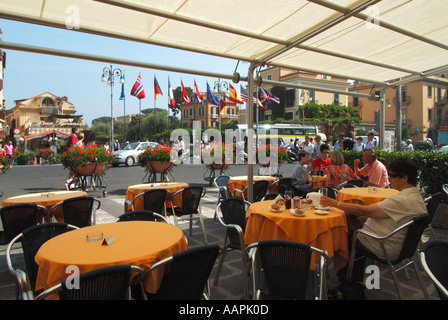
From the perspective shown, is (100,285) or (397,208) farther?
(397,208)

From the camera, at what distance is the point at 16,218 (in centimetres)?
345

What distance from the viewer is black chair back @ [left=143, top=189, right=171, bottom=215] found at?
14.5ft

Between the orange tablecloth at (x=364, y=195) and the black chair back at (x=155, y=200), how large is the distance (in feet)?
8.74

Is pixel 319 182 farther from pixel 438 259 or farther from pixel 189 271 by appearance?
pixel 189 271

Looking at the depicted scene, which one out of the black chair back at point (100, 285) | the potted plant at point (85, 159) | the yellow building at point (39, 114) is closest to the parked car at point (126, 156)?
the potted plant at point (85, 159)

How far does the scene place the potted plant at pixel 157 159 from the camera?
8.48 metres

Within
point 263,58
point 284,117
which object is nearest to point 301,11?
point 263,58

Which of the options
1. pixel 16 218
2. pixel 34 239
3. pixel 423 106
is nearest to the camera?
pixel 34 239

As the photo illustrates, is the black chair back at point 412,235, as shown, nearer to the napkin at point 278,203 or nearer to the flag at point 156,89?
the napkin at point 278,203

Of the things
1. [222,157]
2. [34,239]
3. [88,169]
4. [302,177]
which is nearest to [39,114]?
[222,157]

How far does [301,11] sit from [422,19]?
1872 mm

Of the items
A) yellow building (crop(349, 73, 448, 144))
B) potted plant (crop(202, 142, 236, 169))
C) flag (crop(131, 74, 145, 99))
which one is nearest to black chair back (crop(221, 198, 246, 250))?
potted plant (crop(202, 142, 236, 169))

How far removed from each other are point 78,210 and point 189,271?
2.62 meters
